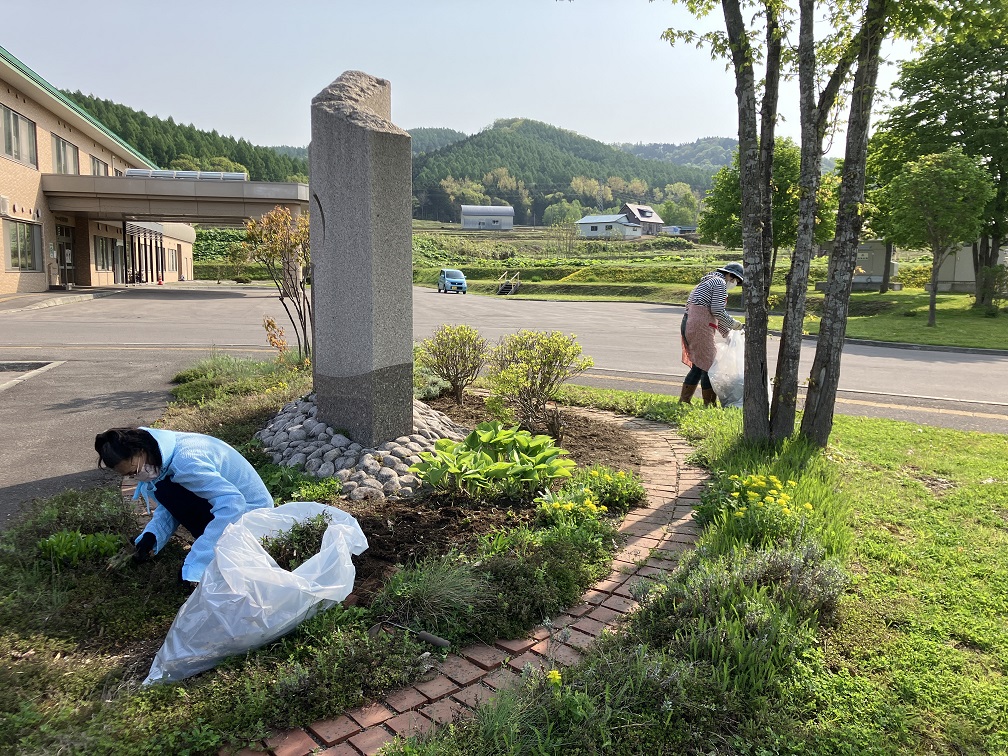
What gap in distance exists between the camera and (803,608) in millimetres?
3066

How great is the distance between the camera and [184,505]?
11.8ft

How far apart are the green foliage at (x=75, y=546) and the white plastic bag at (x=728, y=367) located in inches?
248

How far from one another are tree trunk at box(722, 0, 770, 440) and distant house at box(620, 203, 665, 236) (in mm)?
124183

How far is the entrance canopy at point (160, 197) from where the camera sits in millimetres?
30203

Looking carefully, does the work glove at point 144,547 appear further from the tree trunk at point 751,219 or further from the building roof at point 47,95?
the building roof at point 47,95

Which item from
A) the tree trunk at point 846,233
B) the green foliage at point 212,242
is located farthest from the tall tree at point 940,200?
the green foliage at point 212,242

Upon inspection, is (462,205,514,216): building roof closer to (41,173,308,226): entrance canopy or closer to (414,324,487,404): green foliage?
(41,173,308,226): entrance canopy

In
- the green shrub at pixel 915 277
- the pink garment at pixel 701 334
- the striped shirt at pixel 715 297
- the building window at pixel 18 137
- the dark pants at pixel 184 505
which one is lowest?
the dark pants at pixel 184 505

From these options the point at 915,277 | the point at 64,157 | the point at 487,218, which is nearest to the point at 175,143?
the point at 487,218

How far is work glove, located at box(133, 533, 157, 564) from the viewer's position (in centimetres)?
361

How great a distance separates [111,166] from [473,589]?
154 ft

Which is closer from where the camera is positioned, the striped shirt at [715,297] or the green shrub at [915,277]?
the striped shirt at [715,297]

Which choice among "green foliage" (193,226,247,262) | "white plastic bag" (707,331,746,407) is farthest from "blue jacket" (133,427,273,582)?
"green foliage" (193,226,247,262)

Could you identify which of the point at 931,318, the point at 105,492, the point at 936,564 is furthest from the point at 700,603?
the point at 931,318
